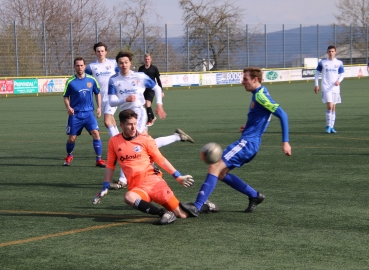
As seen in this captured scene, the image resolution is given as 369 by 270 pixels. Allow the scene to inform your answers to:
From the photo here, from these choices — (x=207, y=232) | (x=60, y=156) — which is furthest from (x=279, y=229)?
(x=60, y=156)

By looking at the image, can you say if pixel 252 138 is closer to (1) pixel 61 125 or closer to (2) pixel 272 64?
(1) pixel 61 125

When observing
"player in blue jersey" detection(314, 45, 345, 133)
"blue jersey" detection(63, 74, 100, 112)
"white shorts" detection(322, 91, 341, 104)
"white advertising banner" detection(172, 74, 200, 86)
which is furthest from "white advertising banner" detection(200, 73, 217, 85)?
"blue jersey" detection(63, 74, 100, 112)

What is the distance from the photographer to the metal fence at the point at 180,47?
148ft

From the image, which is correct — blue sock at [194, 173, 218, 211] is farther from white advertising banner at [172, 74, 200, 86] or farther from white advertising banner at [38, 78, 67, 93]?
→ white advertising banner at [172, 74, 200, 86]

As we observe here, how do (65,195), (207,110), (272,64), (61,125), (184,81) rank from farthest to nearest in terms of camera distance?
(272,64) < (184,81) < (207,110) < (61,125) < (65,195)

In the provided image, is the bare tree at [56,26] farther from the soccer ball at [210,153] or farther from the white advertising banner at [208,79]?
the soccer ball at [210,153]

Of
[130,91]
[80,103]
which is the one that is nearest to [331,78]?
[80,103]

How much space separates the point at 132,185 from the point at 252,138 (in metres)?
1.48

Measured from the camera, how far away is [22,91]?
4238 cm

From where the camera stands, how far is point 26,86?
42.5m

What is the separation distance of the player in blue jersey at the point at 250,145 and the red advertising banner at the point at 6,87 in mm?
34863

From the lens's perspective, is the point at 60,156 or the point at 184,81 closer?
the point at 60,156

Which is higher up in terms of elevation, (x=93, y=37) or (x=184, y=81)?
(x=93, y=37)

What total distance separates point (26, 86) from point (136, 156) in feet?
117
